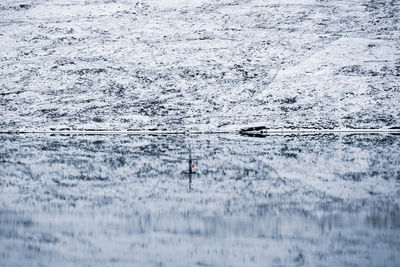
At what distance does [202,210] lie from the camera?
760 centimetres

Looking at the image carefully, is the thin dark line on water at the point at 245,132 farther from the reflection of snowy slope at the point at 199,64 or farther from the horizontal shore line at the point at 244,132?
the reflection of snowy slope at the point at 199,64

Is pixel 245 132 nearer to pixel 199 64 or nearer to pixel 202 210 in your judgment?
pixel 199 64

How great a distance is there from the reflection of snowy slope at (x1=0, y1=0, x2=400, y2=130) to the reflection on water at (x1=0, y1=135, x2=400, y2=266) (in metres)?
13.7

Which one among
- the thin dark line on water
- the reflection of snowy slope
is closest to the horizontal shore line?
the thin dark line on water

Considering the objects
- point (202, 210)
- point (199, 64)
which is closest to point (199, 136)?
point (199, 64)

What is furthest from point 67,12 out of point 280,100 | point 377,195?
point 377,195

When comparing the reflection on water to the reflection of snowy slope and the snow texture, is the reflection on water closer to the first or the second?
the snow texture

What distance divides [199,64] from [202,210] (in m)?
27.5

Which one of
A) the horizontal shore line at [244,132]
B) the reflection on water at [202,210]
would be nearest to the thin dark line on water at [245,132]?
the horizontal shore line at [244,132]

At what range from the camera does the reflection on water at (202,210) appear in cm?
566

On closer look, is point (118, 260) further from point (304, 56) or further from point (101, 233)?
point (304, 56)

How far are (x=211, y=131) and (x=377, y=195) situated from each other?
16788mm

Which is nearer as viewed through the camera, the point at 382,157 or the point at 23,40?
the point at 382,157

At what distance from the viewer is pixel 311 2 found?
42.6 m
